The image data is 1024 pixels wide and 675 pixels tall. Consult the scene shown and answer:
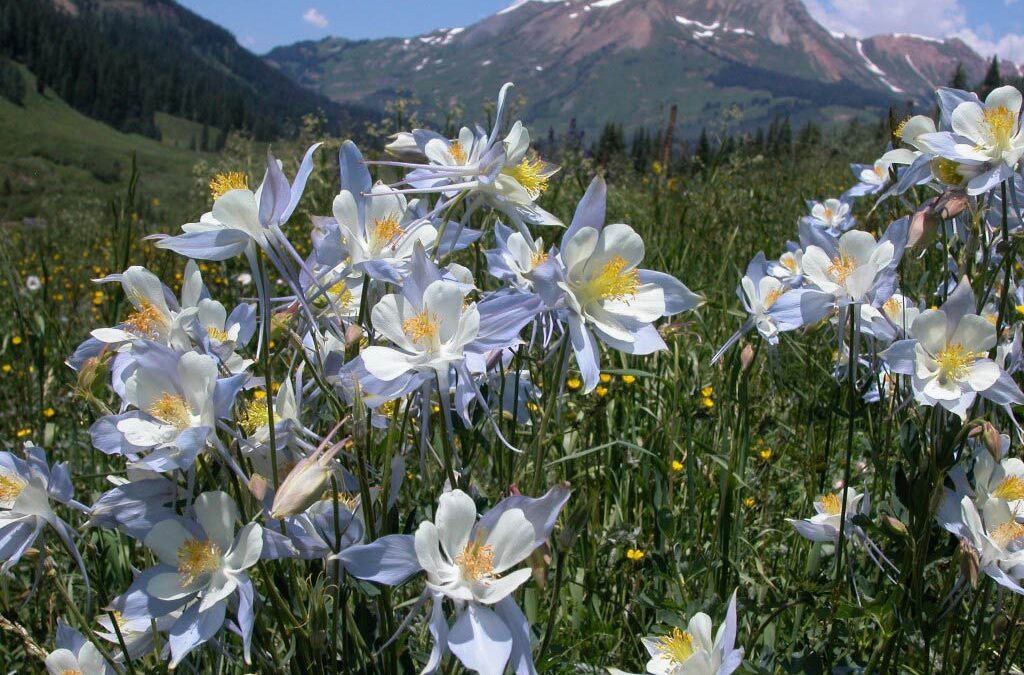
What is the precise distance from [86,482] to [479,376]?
198 centimetres

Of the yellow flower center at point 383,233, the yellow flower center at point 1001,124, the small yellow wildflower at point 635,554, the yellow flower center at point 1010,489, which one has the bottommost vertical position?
the small yellow wildflower at point 635,554

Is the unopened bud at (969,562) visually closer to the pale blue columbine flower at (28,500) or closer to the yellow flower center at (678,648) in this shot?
the yellow flower center at (678,648)

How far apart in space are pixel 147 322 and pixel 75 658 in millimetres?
683

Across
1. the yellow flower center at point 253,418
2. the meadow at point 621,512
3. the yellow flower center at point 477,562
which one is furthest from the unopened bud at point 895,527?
the yellow flower center at point 253,418

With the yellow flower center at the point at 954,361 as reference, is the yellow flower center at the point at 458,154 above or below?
above

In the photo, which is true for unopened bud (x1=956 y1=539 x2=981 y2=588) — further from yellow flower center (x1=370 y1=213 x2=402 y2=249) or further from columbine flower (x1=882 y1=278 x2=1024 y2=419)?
yellow flower center (x1=370 y1=213 x2=402 y2=249)

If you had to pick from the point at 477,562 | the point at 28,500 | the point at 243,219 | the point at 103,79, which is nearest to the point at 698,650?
the point at 477,562

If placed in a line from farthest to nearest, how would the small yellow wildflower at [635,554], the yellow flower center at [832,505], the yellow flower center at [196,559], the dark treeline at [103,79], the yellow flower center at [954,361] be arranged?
1. the dark treeline at [103,79]
2. the small yellow wildflower at [635,554]
3. the yellow flower center at [832,505]
4. the yellow flower center at [954,361]
5. the yellow flower center at [196,559]

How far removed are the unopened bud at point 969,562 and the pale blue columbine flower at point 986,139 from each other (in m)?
0.69

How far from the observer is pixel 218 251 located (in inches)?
56.1

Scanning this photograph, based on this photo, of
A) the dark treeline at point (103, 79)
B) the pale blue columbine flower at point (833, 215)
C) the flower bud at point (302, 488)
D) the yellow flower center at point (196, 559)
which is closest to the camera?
the flower bud at point (302, 488)

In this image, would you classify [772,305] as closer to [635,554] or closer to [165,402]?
[635,554]

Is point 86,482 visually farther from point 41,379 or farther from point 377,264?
point 377,264

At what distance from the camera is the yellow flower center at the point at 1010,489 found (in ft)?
5.57
